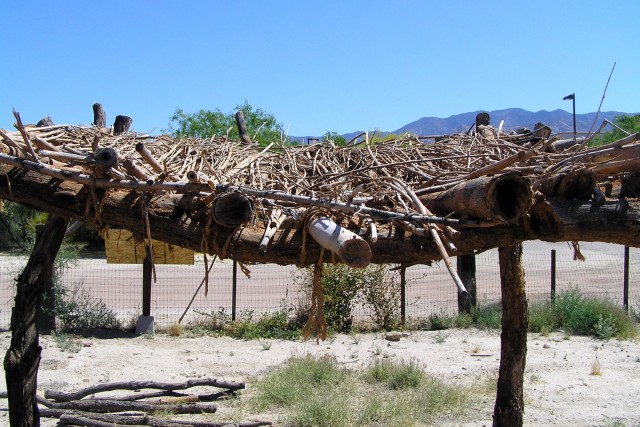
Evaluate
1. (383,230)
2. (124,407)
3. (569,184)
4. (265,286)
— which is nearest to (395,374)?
(124,407)

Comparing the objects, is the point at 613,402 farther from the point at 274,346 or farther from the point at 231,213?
the point at 231,213

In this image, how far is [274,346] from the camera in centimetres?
1223

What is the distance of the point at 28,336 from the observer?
5602 millimetres

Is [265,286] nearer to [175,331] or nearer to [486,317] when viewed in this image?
[175,331]

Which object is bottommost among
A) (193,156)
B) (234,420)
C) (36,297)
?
(234,420)

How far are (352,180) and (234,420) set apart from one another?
424cm

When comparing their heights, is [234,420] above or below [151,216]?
below

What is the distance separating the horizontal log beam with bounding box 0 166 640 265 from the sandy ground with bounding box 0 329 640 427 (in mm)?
4390

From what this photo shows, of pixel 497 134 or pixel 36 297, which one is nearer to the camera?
pixel 36 297

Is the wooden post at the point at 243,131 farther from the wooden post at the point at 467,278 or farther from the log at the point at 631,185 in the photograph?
the wooden post at the point at 467,278

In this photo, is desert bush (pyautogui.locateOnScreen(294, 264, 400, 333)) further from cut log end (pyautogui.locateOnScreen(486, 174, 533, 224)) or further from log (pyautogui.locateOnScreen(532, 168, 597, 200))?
cut log end (pyautogui.locateOnScreen(486, 174, 533, 224))

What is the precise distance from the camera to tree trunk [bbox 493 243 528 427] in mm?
6383

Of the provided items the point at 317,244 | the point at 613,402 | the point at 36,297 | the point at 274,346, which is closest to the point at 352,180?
the point at 317,244

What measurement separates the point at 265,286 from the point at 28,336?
14.3 meters
